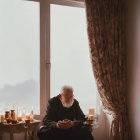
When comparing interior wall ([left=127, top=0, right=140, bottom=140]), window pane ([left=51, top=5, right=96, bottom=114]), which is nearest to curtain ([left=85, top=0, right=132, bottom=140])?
interior wall ([left=127, top=0, right=140, bottom=140])

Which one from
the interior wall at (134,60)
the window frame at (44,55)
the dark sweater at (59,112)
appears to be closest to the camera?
the dark sweater at (59,112)

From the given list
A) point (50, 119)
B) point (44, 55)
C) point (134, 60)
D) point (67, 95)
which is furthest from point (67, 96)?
point (134, 60)

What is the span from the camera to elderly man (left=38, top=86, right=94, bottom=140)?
12.2 feet

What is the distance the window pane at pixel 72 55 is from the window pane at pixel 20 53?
11.5 inches

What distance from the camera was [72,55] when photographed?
186 inches

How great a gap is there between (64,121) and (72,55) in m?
1.36

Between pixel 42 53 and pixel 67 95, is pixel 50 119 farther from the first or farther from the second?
pixel 42 53

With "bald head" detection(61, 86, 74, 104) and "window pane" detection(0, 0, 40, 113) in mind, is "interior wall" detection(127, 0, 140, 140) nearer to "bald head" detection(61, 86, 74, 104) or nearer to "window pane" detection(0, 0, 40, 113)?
"bald head" detection(61, 86, 74, 104)

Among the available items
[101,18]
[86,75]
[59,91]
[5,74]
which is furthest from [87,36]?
[5,74]

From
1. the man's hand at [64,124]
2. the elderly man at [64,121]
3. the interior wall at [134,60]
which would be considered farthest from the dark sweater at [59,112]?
the interior wall at [134,60]

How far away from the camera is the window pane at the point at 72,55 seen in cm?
459

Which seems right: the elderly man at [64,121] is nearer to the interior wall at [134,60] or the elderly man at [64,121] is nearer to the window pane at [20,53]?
the window pane at [20,53]

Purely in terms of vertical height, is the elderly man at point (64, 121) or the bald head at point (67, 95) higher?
the bald head at point (67, 95)

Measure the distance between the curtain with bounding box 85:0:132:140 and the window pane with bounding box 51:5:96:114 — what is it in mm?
354
